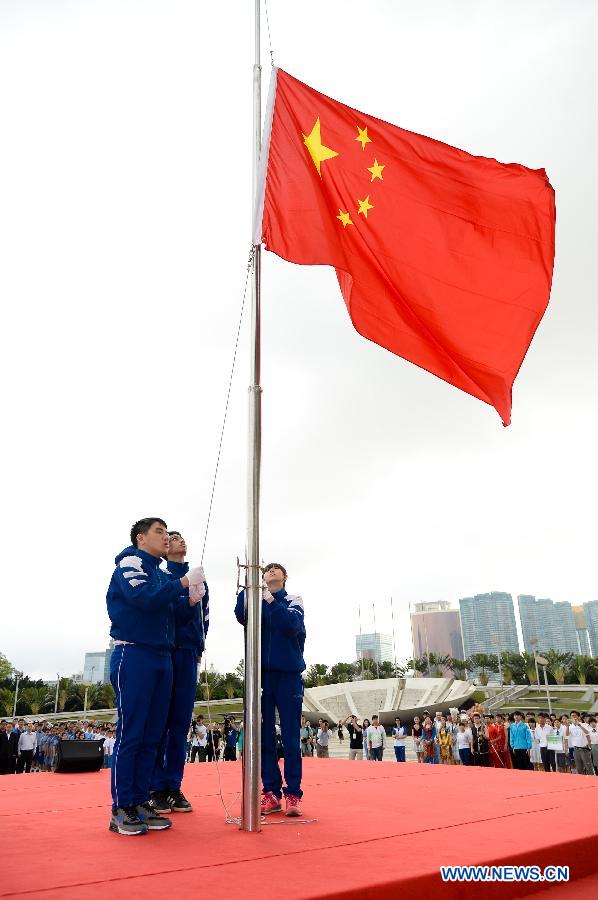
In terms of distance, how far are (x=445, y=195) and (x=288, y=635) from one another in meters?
3.98

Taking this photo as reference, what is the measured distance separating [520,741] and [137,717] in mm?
13682

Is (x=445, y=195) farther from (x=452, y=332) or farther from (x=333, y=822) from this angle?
(x=333, y=822)

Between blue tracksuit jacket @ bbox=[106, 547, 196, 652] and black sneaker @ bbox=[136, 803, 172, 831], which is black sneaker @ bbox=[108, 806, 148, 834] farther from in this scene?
blue tracksuit jacket @ bbox=[106, 547, 196, 652]

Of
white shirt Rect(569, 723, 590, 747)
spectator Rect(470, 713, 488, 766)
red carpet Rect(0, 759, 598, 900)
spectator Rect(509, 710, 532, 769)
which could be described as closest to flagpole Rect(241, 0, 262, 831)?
red carpet Rect(0, 759, 598, 900)

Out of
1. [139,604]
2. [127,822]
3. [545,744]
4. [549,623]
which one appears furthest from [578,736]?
[549,623]

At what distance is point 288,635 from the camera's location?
492 centimetres

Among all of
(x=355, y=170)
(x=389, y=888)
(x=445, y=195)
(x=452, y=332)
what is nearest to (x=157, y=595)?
(x=389, y=888)

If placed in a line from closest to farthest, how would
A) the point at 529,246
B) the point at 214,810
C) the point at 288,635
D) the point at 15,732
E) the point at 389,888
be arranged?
the point at 389,888 < the point at 214,810 < the point at 288,635 < the point at 529,246 < the point at 15,732

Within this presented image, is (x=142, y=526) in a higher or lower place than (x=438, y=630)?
lower

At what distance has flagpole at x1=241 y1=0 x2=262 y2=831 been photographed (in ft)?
12.7

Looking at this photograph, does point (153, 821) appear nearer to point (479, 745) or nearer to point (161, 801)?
point (161, 801)

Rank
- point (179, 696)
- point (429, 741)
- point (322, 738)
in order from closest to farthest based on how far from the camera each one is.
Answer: point (179, 696)
point (429, 741)
point (322, 738)

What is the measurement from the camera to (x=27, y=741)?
58.3 feet

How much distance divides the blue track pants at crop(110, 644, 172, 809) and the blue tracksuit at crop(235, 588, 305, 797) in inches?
28.8
